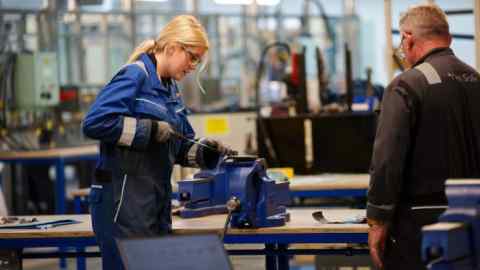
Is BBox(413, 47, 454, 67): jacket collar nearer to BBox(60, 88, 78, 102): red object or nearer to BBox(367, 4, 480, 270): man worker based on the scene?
BBox(367, 4, 480, 270): man worker

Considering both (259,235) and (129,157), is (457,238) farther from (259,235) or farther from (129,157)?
(259,235)

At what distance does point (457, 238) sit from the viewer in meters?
2.50

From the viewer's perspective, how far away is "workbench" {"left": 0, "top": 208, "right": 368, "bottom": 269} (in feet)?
14.2

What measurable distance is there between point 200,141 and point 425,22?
4.25ft

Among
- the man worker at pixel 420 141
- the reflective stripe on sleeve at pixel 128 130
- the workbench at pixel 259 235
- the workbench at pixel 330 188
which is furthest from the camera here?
the workbench at pixel 330 188

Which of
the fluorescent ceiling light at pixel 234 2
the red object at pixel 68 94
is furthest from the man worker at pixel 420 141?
the fluorescent ceiling light at pixel 234 2

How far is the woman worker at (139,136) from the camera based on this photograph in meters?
3.95

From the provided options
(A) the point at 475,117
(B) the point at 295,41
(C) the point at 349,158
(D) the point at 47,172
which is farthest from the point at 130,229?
(B) the point at 295,41

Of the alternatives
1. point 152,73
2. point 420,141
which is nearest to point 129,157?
point 152,73

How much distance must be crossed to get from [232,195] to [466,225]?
2.04 metres


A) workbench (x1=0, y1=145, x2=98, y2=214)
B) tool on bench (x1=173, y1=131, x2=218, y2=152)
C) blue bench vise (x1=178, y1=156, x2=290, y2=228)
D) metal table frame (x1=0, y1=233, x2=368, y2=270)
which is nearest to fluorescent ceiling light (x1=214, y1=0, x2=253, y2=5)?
workbench (x1=0, y1=145, x2=98, y2=214)

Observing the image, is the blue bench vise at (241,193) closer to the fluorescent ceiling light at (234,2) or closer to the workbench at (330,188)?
the workbench at (330,188)

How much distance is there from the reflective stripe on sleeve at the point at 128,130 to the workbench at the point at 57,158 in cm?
490

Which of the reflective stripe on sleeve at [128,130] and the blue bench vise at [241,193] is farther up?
the reflective stripe on sleeve at [128,130]
